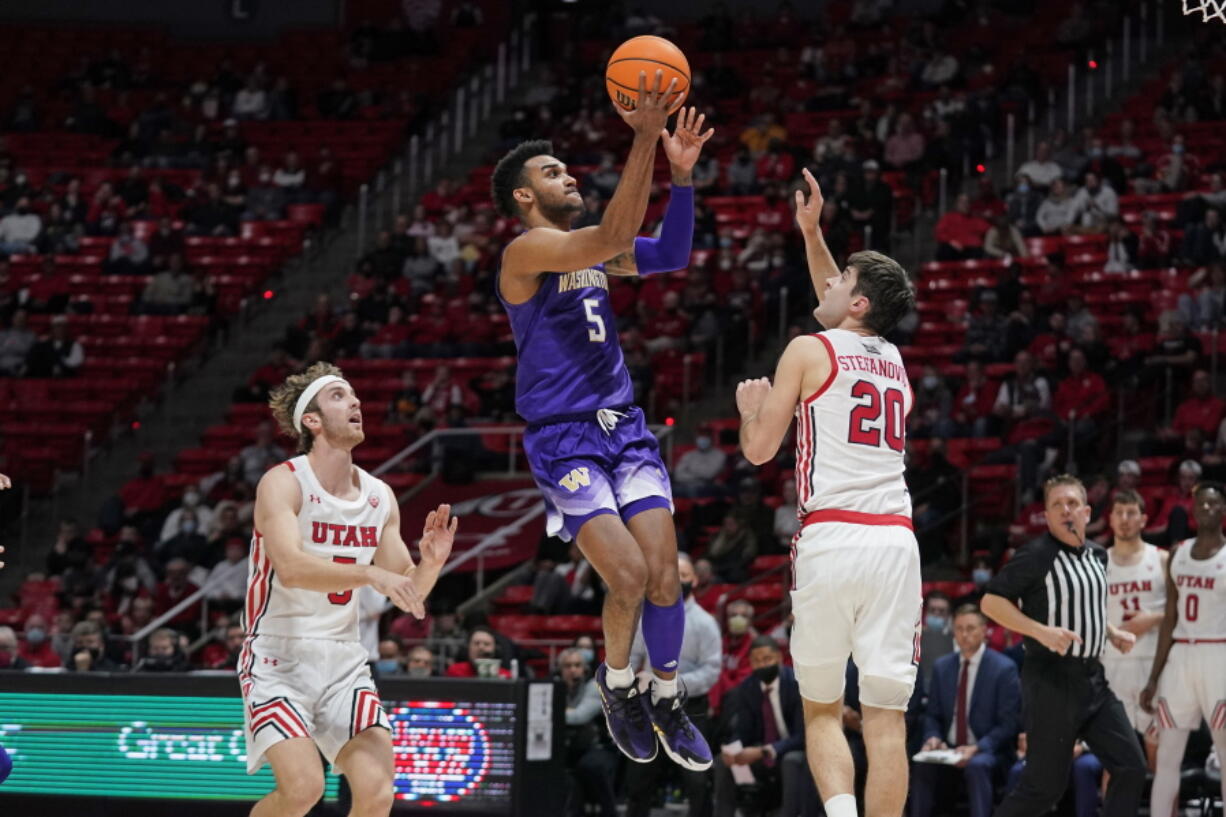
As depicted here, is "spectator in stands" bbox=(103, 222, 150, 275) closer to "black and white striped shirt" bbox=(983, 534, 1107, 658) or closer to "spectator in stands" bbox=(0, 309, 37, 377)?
"spectator in stands" bbox=(0, 309, 37, 377)

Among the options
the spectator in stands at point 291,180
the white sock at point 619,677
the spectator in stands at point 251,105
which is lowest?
the white sock at point 619,677

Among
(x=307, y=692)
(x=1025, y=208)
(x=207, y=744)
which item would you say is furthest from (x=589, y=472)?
(x=1025, y=208)

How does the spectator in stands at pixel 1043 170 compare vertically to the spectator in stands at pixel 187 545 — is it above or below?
above

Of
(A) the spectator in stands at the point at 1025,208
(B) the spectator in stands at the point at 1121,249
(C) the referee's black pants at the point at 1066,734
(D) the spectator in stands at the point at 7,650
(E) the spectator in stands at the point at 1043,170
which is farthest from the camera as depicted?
(E) the spectator in stands at the point at 1043,170

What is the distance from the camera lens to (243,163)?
26.6 metres

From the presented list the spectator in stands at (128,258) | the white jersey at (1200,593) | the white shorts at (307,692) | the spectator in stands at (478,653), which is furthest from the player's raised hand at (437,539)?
the spectator in stands at (128,258)

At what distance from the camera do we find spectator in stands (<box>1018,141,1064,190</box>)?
20188 millimetres

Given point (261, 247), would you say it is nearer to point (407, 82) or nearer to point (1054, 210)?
point (407, 82)

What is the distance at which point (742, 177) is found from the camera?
74.3 ft

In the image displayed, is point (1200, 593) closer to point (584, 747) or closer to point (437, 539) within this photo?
point (584, 747)

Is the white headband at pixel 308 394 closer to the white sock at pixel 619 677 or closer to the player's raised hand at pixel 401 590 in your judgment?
the player's raised hand at pixel 401 590

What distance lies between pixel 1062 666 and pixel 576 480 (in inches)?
138

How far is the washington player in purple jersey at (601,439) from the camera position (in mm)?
7308

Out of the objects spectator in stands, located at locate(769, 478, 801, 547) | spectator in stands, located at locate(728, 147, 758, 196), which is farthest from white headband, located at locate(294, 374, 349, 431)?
spectator in stands, located at locate(728, 147, 758, 196)
